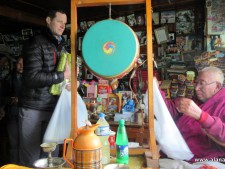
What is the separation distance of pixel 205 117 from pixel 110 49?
75 cm

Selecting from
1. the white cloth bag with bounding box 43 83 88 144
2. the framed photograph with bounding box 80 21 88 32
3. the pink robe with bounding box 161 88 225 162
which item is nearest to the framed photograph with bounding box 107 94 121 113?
the pink robe with bounding box 161 88 225 162

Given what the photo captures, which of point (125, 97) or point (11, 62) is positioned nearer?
point (125, 97)

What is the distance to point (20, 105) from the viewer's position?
2.11 m

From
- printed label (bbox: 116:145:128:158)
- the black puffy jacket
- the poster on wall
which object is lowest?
printed label (bbox: 116:145:128:158)

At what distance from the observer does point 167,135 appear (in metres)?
1.56

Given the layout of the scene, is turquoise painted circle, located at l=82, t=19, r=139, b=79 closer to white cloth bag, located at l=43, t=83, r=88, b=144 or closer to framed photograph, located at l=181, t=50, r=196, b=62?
white cloth bag, located at l=43, t=83, r=88, b=144

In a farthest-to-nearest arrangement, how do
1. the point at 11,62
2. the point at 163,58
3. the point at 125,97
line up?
the point at 11,62
the point at 163,58
the point at 125,97

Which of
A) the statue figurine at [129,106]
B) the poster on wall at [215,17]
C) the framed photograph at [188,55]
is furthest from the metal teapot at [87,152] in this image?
the framed photograph at [188,55]

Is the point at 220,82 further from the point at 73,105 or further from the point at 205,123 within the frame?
the point at 73,105

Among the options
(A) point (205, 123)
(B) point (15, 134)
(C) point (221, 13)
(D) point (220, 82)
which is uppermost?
(C) point (221, 13)

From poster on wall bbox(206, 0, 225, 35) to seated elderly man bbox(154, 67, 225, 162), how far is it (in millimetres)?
1629

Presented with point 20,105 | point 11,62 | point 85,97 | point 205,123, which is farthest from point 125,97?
point 11,62

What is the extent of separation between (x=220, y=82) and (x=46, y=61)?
127 cm

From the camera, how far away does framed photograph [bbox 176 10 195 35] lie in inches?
148
